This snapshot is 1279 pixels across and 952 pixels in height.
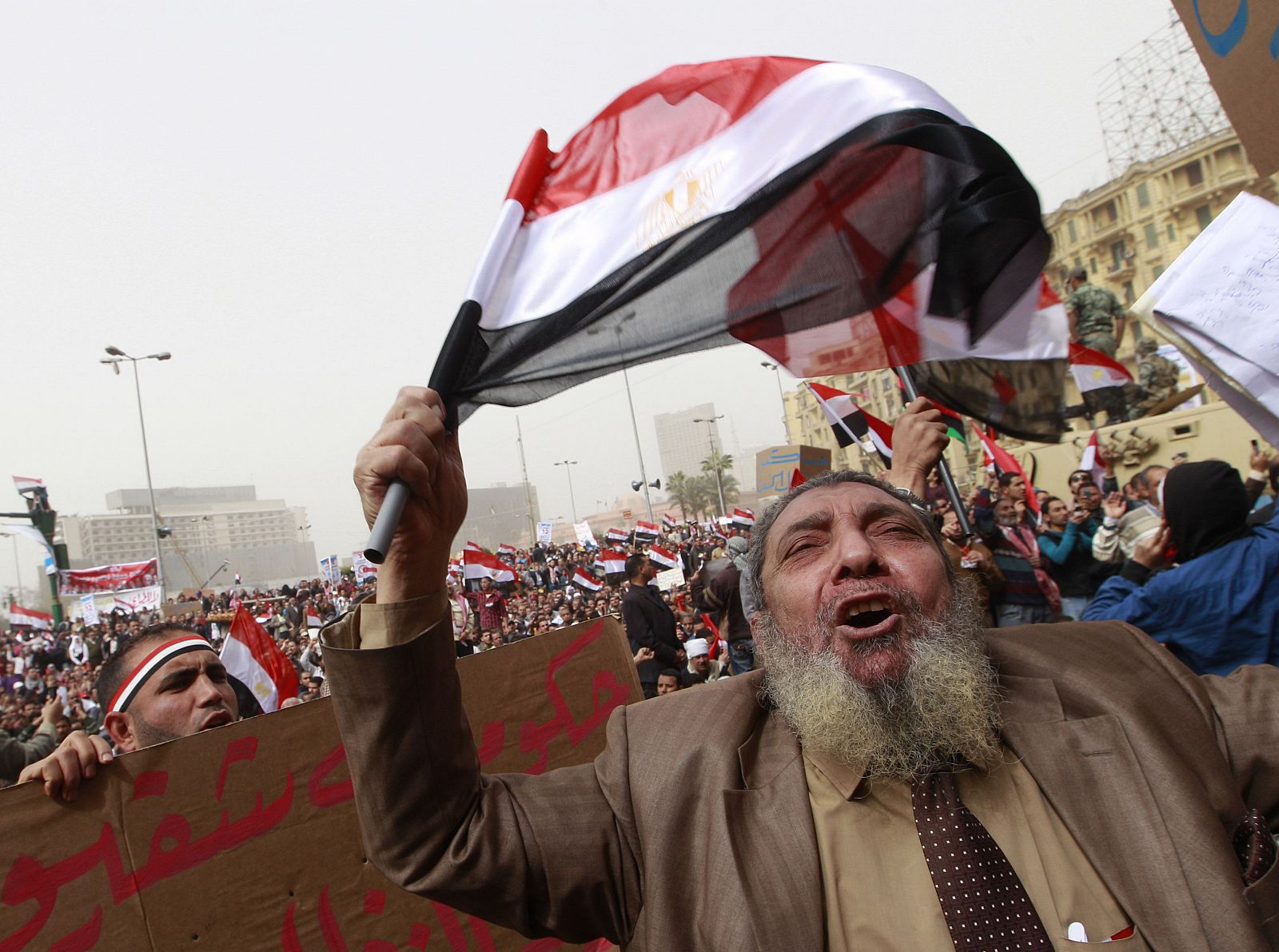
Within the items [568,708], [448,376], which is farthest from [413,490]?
[568,708]

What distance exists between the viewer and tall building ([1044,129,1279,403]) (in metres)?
49.3

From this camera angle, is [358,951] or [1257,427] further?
[358,951]

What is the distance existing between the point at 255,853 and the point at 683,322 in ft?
6.08

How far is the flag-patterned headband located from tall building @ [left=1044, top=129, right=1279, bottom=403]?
50.8 metres

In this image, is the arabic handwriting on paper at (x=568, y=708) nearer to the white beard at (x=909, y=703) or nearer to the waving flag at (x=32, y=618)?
the white beard at (x=909, y=703)

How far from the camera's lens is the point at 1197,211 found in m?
50.9

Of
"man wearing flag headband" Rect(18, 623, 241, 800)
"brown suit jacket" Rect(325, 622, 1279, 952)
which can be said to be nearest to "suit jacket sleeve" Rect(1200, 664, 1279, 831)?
"brown suit jacket" Rect(325, 622, 1279, 952)

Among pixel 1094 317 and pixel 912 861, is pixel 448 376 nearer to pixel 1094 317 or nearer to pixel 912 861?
pixel 912 861

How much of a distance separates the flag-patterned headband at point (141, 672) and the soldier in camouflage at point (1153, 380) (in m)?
14.1

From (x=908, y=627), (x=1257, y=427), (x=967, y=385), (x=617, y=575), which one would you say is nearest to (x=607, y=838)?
(x=908, y=627)

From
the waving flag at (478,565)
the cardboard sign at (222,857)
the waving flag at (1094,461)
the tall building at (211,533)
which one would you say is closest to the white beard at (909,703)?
the cardboard sign at (222,857)

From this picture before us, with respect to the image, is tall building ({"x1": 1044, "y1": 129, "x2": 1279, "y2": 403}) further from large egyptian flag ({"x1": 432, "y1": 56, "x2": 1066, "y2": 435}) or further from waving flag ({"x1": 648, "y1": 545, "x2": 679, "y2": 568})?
large egyptian flag ({"x1": 432, "y1": 56, "x2": 1066, "y2": 435})

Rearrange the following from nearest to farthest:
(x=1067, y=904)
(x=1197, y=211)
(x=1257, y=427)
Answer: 1. (x=1067, y=904)
2. (x=1257, y=427)
3. (x=1197, y=211)

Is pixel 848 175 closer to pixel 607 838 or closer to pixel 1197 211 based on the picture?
pixel 607 838
